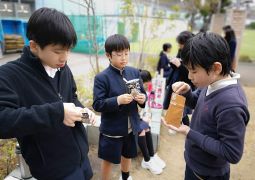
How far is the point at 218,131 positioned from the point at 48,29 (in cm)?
114

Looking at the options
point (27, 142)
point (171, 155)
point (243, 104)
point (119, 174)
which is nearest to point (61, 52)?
point (27, 142)

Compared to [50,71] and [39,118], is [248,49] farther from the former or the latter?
[39,118]

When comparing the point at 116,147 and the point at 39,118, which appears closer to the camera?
the point at 39,118

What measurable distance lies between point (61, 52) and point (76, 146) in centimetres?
62

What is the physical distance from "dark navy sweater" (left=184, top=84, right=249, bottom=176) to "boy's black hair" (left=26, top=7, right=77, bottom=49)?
0.95 m

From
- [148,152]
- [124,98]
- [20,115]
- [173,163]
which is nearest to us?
[20,115]

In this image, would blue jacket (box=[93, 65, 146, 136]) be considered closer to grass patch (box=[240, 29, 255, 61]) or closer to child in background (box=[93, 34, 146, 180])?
child in background (box=[93, 34, 146, 180])

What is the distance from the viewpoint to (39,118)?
1176 mm

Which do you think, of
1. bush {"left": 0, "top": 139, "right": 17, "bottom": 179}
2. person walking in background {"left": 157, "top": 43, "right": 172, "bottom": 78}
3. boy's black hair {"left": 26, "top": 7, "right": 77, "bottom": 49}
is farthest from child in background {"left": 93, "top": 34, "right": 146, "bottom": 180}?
person walking in background {"left": 157, "top": 43, "right": 172, "bottom": 78}

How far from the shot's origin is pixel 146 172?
306 centimetres

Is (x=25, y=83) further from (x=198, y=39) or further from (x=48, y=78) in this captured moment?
(x=198, y=39)

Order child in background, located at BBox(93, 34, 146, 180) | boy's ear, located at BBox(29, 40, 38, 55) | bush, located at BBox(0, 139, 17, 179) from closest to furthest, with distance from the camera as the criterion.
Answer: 1. boy's ear, located at BBox(29, 40, 38, 55)
2. child in background, located at BBox(93, 34, 146, 180)
3. bush, located at BBox(0, 139, 17, 179)

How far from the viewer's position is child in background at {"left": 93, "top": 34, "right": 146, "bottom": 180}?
2.10 metres

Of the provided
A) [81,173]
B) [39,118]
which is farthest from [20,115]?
[81,173]
